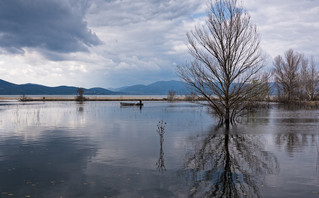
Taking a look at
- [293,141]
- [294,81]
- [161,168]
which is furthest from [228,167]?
[294,81]

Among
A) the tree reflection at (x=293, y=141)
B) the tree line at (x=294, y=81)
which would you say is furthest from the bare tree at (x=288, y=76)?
the tree reflection at (x=293, y=141)

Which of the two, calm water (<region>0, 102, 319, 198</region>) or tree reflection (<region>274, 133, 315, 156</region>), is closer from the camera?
calm water (<region>0, 102, 319, 198</region>)

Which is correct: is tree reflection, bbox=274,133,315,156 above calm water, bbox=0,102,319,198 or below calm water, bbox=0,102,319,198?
above

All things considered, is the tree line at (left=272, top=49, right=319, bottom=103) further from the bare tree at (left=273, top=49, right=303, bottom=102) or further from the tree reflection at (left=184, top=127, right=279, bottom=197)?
the tree reflection at (left=184, top=127, right=279, bottom=197)

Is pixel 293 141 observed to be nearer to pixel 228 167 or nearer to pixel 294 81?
pixel 228 167

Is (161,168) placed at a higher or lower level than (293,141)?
lower

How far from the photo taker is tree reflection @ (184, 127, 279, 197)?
9.21m

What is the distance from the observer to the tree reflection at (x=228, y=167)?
9211mm

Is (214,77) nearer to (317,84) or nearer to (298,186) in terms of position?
(298,186)

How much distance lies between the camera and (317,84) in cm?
8512

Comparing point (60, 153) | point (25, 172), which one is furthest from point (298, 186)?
point (60, 153)

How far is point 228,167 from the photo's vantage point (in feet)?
39.7

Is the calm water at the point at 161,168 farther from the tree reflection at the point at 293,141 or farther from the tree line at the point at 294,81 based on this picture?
the tree line at the point at 294,81

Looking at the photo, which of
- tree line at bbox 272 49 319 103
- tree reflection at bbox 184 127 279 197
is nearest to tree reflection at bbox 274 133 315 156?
tree reflection at bbox 184 127 279 197
